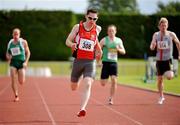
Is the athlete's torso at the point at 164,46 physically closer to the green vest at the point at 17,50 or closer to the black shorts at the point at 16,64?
the green vest at the point at 17,50

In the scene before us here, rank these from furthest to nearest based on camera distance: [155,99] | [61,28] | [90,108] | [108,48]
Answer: [61,28], [155,99], [108,48], [90,108]

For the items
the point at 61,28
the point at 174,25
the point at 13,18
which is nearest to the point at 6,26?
the point at 13,18

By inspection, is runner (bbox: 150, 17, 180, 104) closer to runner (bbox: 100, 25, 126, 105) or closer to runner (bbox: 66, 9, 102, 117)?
runner (bbox: 100, 25, 126, 105)

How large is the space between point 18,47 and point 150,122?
6.36 meters

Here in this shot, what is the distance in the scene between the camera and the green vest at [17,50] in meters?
16.4

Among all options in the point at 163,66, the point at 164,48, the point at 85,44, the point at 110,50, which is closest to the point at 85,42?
the point at 85,44

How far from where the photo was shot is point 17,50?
647 inches

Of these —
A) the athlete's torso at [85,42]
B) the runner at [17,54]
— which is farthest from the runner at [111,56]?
the athlete's torso at [85,42]

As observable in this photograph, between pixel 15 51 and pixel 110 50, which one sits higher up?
pixel 110 50

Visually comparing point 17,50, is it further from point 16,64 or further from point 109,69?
point 109,69

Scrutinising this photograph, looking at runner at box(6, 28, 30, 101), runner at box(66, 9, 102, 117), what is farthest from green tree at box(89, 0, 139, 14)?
runner at box(66, 9, 102, 117)

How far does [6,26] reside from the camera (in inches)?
2232

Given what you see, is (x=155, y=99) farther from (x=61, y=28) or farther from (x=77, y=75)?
(x=61, y=28)

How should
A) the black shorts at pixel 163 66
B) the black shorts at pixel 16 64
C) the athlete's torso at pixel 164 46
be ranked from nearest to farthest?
1. the athlete's torso at pixel 164 46
2. the black shorts at pixel 163 66
3. the black shorts at pixel 16 64
